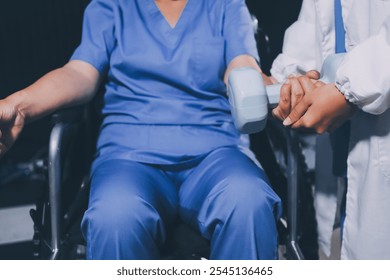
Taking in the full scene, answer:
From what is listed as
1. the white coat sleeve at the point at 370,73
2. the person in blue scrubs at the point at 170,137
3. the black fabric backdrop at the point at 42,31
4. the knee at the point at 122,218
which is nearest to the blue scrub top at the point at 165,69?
the person in blue scrubs at the point at 170,137

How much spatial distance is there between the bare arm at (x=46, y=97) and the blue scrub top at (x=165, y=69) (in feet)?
0.17

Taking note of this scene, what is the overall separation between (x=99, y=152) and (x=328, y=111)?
63cm

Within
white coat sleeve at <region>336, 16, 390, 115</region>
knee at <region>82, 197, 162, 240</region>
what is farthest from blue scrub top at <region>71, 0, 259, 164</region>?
white coat sleeve at <region>336, 16, 390, 115</region>

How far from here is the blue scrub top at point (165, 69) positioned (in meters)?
1.49

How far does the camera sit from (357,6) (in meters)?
1.28

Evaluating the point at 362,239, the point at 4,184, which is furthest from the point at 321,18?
the point at 4,184

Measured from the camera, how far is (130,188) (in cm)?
129

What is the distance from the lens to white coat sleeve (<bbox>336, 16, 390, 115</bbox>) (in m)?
1.14

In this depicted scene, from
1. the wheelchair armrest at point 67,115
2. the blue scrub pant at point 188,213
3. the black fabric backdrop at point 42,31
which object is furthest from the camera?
the black fabric backdrop at point 42,31

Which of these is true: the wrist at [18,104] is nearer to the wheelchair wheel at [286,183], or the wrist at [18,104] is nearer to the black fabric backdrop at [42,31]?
the wheelchair wheel at [286,183]

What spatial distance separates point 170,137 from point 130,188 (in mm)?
234

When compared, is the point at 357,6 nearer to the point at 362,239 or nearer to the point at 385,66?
the point at 385,66

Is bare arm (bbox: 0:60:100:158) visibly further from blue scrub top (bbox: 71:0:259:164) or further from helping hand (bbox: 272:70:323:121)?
helping hand (bbox: 272:70:323:121)

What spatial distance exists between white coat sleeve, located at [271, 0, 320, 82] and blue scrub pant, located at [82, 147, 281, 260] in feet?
0.95
